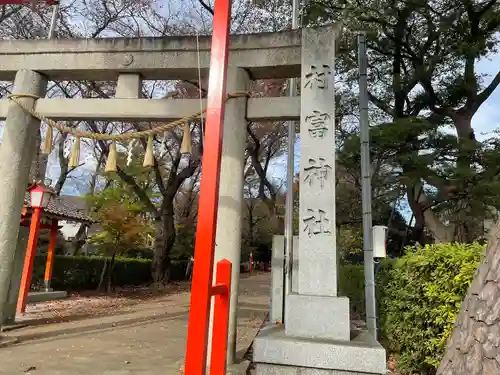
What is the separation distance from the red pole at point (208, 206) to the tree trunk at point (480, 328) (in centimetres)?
158

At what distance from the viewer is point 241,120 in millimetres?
5992

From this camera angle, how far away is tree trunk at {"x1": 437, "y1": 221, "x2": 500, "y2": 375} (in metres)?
1.26

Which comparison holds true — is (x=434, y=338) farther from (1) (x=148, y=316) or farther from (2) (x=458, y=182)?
(1) (x=148, y=316)

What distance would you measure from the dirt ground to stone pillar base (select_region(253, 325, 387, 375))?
6.03 ft

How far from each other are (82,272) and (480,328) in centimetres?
1817

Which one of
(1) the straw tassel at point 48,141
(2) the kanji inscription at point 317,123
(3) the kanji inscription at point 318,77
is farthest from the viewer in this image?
(1) the straw tassel at point 48,141

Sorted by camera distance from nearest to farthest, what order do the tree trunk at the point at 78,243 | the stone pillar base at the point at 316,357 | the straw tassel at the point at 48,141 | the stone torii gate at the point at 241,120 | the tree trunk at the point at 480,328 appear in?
the tree trunk at the point at 480,328
the stone pillar base at the point at 316,357
the stone torii gate at the point at 241,120
the straw tassel at the point at 48,141
the tree trunk at the point at 78,243

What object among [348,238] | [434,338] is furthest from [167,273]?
[434,338]

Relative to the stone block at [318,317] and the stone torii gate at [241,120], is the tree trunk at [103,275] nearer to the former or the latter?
the stone torii gate at [241,120]

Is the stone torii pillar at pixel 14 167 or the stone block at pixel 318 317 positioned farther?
the stone torii pillar at pixel 14 167

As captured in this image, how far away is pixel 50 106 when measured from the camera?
6719 millimetres

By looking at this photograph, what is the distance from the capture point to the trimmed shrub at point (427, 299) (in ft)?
15.7

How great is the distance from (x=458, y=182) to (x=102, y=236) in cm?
1392

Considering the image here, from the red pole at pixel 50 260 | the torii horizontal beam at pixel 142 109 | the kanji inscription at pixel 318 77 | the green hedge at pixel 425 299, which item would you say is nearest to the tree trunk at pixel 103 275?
the red pole at pixel 50 260
